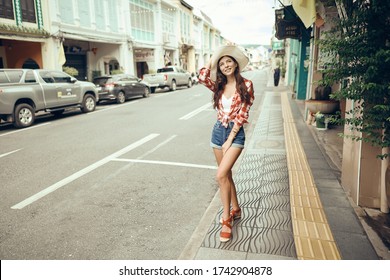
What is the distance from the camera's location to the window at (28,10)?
15.5 metres

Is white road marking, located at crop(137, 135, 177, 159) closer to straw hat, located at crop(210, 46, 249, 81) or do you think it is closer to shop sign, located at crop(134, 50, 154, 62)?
straw hat, located at crop(210, 46, 249, 81)

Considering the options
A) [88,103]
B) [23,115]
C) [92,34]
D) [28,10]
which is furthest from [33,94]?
[92,34]

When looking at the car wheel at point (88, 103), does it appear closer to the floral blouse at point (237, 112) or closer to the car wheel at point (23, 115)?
the car wheel at point (23, 115)

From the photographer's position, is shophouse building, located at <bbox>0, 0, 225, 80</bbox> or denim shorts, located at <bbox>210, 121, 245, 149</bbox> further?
shophouse building, located at <bbox>0, 0, 225, 80</bbox>

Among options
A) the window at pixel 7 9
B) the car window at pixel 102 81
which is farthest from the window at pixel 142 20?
the window at pixel 7 9

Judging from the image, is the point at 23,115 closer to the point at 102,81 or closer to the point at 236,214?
the point at 102,81

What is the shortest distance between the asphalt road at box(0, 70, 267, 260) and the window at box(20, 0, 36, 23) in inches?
373

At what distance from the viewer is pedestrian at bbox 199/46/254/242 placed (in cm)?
319

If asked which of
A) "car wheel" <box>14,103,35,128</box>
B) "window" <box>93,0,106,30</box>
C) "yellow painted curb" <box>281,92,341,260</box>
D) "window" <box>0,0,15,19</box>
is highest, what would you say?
"window" <box>93,0,106,30</box>

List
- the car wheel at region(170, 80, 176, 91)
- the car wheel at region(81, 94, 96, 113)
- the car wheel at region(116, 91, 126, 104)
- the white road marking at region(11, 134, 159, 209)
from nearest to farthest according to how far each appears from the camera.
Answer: the white road marking at region(11, 134, 159, 209)
the car wheel at region(81, 94, 96, 113)
the car wheel at region(116, 91, 126, 104)
the car wheel at region(170, 80, 176, 91)

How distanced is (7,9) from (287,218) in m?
16.4

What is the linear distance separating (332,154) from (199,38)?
47.3 meters

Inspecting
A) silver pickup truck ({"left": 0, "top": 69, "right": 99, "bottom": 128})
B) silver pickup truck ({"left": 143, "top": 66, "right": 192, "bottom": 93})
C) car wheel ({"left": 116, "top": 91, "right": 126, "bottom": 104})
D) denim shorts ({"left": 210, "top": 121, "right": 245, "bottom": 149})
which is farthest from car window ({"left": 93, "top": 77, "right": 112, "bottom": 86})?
denim shorts ({"left": 210, "top": 121, "right": 245, "bottom": 149})

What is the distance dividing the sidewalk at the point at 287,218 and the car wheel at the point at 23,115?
7878 mm
